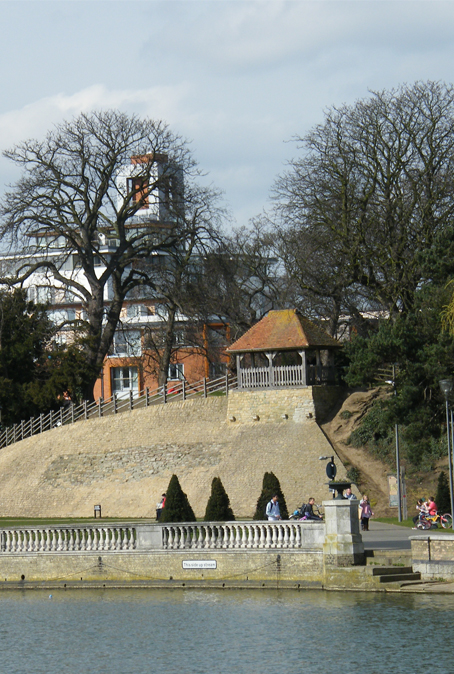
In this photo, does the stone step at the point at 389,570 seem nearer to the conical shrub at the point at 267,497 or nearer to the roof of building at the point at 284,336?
the conical shrub at the point at 267,497

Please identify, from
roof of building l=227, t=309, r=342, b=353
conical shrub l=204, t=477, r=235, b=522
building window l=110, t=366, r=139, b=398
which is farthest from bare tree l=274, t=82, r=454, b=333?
building window l=110, t=366, r=139, b=398

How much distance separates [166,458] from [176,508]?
17.5 meters

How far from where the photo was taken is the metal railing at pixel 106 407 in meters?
50.7

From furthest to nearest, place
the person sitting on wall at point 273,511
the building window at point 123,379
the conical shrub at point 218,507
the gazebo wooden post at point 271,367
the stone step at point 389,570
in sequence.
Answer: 1. the building window at point 123,379
2. the gazebo wooden post at point 271,367
3. the conical shrub at point 218,507
4. the person sitting on wall at point 273,511
5. the stone step at point 389,570

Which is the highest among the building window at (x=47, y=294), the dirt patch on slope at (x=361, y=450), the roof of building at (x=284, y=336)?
the building window at (x=47, y=294)

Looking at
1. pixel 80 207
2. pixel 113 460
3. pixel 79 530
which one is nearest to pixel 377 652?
pixel 79 530

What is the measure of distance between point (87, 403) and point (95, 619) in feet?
99.9

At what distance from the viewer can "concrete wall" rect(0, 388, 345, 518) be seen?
43.9 metres

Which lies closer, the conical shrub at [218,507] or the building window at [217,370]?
the conical shrub at [218,507]

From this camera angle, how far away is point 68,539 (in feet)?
96.9

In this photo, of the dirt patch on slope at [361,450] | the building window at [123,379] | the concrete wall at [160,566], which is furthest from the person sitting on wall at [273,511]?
the building window at [123,379]

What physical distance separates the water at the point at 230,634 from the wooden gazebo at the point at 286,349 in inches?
797

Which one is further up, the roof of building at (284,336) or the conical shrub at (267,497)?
the roof of building at (284,336)

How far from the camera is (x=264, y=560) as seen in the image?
88.0 feet
